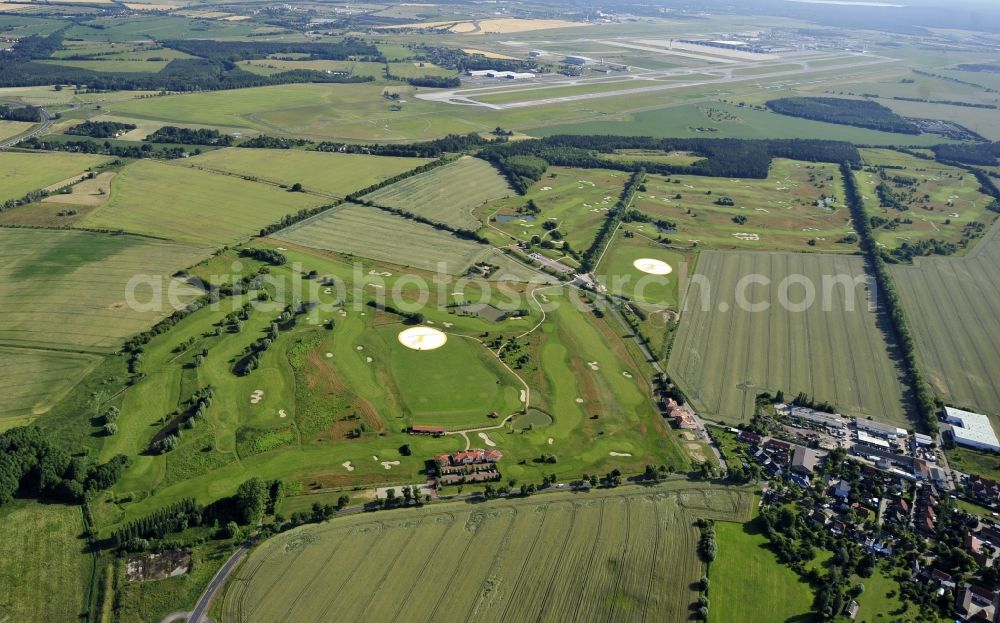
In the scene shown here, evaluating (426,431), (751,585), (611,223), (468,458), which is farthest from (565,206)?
(751,585)

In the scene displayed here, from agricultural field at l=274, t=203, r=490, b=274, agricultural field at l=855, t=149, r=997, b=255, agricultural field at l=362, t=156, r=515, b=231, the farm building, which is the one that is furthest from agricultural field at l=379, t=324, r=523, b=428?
agricultural field at l=855, t=149, r=997, b=255

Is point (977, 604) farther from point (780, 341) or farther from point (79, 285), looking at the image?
point (79, 285)

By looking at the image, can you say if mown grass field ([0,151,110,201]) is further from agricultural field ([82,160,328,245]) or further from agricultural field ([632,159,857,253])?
agricultural field ([632,159,857,253])

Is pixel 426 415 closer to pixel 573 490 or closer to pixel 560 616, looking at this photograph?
pixel 573 490

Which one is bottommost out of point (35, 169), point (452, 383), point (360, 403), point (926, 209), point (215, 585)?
point (215, 585)

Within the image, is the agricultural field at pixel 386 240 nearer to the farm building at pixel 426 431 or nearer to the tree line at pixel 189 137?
the farm building at pixel 426 431

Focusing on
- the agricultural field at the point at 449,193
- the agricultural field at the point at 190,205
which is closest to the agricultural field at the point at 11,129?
the agricultural field at the point at 190,205
